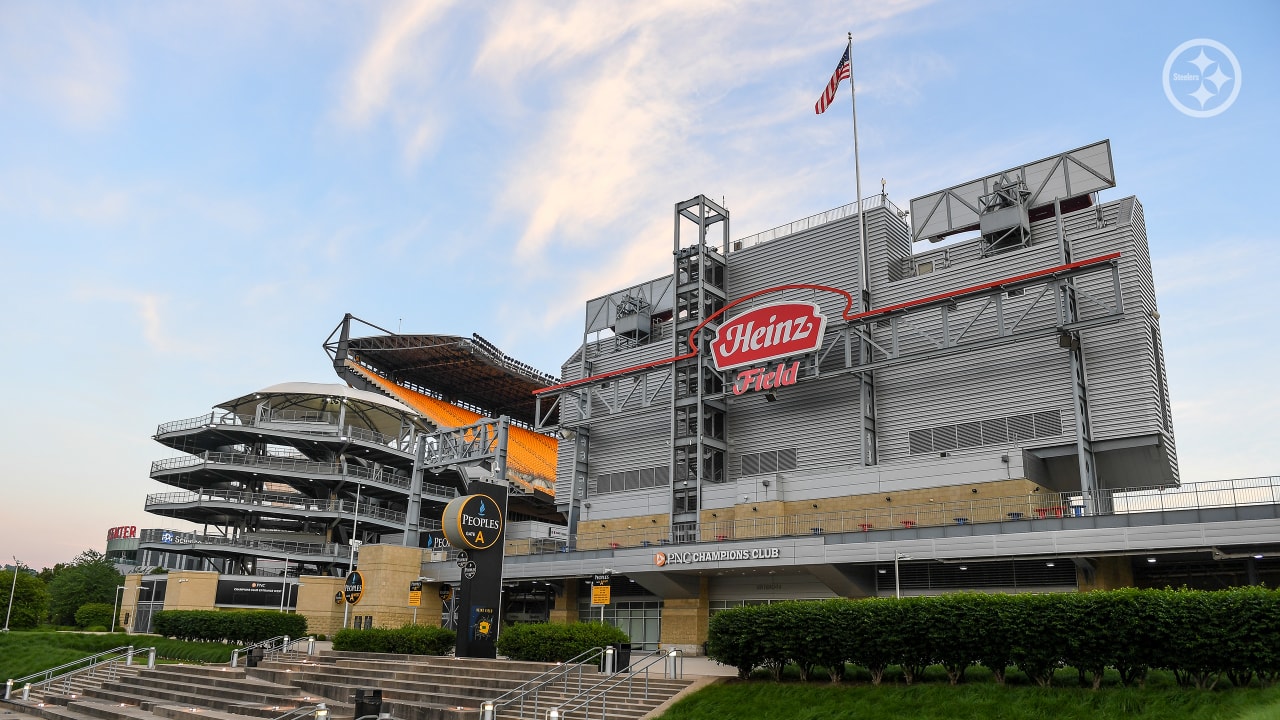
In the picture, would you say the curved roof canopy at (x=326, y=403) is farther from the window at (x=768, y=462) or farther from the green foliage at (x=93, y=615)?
the window at (x=768, y=462)

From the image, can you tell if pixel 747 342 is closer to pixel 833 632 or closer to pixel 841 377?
pixel 841 377

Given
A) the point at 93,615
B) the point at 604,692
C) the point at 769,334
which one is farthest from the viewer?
the point at 93,615

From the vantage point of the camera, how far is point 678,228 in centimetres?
5941

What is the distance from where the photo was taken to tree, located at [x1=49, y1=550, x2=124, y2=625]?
79438 mm

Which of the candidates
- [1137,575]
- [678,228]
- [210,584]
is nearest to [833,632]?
[1137,575]

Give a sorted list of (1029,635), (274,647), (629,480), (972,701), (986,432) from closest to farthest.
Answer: (972,701) < (1029,635) < (986,432) < (274,647) < (629,480)

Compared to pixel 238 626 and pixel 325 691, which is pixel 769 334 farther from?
pixel 238 626

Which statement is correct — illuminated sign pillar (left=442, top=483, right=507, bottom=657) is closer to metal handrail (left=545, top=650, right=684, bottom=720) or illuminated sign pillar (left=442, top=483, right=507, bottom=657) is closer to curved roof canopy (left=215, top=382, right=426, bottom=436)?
metal handrail (left=545, top=650, right=684, bottom=720)

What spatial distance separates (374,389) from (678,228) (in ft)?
178

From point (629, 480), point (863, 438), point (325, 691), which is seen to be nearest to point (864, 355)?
point (863, 438)

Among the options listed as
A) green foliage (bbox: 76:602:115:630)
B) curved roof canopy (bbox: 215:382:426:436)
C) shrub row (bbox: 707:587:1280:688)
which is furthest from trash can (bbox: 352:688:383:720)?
curved roof canopy (bbox: 215:382:426:436)

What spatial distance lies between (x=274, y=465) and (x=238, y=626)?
3241 centimetres

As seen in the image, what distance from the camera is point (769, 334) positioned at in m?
50.1

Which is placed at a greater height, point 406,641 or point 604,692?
point 406,641
